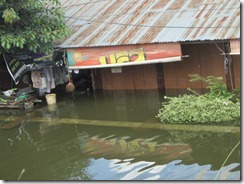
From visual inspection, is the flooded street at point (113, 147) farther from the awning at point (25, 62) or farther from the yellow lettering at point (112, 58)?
the awning at point (25, 62)

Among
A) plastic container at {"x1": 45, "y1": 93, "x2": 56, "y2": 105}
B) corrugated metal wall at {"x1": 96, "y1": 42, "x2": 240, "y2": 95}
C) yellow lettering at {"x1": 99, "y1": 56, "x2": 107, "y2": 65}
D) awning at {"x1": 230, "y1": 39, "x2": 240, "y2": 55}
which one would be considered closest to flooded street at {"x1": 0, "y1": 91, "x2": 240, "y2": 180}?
corrugated metal wall at {"x1": 96, "y1": 42, "x2": 240, "y2": 95}

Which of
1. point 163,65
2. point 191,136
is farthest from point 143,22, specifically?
point 191,136

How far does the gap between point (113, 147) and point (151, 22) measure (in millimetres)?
5692

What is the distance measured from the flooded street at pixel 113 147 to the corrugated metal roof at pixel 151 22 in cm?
241

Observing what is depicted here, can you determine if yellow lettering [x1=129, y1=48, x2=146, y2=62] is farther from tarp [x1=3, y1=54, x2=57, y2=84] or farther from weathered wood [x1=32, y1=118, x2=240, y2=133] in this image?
tarp [x1=3, y1=54, x2=57, y2=84]

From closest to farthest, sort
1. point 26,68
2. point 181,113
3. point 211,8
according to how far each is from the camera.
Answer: point 181,113
point 211,8
point 26,68

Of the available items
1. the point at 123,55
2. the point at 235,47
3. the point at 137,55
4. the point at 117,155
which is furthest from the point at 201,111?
the point at 123,55

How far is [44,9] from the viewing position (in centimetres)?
1470

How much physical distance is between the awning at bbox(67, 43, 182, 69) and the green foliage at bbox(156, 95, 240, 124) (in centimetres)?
204

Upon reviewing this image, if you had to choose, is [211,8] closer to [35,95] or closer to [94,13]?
[94,13]

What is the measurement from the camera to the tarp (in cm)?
1509

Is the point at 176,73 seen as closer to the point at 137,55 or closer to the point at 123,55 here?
the point at 137,55

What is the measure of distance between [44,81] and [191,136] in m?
7.84

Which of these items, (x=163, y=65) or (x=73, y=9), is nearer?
(x=163, y=65)
